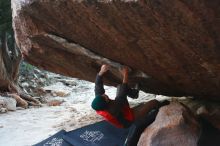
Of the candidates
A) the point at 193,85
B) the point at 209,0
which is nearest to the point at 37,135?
the point at 193,85

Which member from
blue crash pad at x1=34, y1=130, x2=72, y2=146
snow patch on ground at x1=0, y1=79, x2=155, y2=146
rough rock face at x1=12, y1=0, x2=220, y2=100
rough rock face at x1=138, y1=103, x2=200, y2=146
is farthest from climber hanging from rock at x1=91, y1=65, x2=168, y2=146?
snow patch on ground at x1=0, y1=79, x2=155, y2=146

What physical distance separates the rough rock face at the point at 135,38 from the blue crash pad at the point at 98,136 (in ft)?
3.12

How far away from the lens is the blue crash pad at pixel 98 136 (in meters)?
6.20

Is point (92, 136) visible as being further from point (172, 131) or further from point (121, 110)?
point (172, 131)

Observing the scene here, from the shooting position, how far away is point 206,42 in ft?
13.6

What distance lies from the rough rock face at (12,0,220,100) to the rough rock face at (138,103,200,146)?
25.0 inches

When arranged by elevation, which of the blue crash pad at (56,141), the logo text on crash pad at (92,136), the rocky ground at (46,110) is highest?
the logo text on crash pad at (92,136)

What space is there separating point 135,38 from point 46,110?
8140 mm

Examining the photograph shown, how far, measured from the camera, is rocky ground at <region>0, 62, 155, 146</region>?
838 centimetres

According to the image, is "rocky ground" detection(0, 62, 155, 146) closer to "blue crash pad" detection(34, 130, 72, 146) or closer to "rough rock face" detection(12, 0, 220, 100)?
"blue crash pad" detection(34, 130, 72, 146)

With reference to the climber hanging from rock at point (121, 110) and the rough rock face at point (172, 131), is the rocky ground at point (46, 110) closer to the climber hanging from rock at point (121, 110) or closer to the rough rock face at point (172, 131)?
the climber hanging from rock at point (121, 110)

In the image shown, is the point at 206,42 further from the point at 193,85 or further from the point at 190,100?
the point at 190,100

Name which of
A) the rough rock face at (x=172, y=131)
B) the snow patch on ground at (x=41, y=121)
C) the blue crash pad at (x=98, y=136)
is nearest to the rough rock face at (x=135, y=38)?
the rough rock face at (x=172, y=131)

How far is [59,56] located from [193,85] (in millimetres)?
2400
